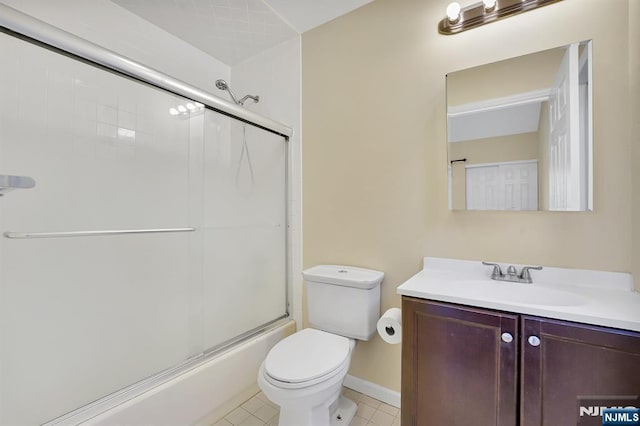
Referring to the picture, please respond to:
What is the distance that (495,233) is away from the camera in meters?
1.35

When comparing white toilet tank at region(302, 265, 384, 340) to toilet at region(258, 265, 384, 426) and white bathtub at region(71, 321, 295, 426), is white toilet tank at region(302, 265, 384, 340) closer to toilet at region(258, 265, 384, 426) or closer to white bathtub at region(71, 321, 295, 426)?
toilet at region(258, 265, 384, 426)

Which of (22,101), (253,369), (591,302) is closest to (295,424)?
(253,369)

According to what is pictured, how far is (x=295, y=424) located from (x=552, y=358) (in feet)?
3.39

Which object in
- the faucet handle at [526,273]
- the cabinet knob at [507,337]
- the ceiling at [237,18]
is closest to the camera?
the cabinet knob at [507,337]

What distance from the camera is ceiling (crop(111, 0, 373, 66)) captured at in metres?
1.72

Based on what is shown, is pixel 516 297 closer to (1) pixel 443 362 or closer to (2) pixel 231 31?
(1) pixel 443 362

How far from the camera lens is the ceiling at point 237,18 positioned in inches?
67.8

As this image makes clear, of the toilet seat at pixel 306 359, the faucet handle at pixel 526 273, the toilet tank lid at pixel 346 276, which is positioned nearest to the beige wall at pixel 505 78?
the faucet handle at pixel 526 273

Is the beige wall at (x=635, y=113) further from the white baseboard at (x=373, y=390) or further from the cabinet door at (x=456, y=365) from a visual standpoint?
the white baseboard at (x=373, y=390)

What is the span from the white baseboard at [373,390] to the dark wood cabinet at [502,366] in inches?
19.7

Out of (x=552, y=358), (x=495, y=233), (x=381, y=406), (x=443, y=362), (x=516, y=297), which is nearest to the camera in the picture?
(x=552, y=358)

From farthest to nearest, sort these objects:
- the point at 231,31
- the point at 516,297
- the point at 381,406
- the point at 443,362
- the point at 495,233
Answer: the point at 231,31, the point at 381,406, the point at 495,233, the point at 516,297, the point at 443,362

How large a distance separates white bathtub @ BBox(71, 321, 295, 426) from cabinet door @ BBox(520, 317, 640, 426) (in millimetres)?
1349

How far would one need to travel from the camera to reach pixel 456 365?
3.43 ft
